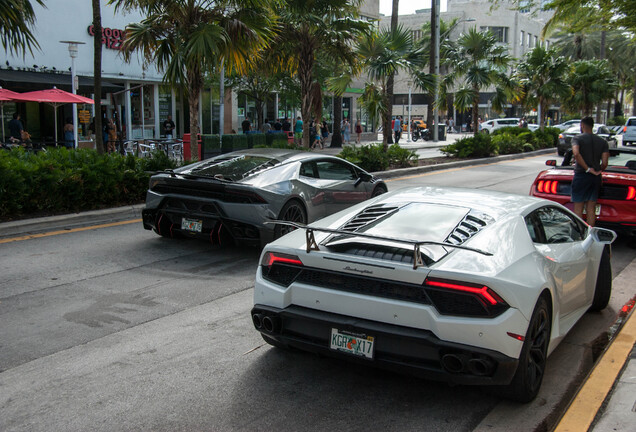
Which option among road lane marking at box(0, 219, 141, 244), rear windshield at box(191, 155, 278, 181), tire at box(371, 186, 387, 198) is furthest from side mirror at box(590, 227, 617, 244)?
road lane marking at box(0, 219, 141, 244)

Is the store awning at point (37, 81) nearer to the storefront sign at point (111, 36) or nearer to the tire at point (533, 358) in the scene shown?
the storefront sign at point (111, 36)

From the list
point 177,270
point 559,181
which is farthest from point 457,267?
point 559,181

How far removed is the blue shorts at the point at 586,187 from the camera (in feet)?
29.1

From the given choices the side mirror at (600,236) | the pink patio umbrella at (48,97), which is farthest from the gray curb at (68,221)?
the pink patio umbrella at (48,97)

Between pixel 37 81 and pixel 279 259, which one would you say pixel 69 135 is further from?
pixel 279 259

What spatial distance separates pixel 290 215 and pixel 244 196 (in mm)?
813

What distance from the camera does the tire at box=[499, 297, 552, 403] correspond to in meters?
3.98

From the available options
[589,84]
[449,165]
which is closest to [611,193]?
[449,165]

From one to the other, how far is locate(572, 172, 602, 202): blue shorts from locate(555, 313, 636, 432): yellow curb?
3.62m

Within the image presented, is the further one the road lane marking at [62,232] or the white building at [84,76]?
the white building at [84,76]

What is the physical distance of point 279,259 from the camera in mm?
4480

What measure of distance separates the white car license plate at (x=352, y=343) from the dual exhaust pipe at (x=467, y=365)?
0.48 m

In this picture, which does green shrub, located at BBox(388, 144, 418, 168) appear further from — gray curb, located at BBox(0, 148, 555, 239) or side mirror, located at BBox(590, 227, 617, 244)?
side mirror, located at BBox(590, 227, 617, 244)

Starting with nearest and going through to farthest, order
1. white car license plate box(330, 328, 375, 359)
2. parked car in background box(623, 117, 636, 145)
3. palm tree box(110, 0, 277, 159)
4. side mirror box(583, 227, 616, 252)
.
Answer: white car license plate box(330, 328, 375, 359) < side mirror box(583, 227, 616, 252) < palm tree box(110, 0, 277, 159) < parked car in background box(623, 117, 636, 145)
